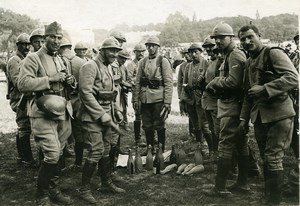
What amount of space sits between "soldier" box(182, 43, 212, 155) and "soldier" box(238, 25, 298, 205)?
2.43 metres

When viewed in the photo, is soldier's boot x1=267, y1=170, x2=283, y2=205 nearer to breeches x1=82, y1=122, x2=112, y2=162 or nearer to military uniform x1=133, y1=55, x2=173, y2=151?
breeches x1=82, y1=122, x2=112, y2=162

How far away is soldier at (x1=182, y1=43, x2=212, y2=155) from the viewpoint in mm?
7133

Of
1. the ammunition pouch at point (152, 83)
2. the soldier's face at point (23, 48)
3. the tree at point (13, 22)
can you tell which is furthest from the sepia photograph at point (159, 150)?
the tree at point (13, 22)

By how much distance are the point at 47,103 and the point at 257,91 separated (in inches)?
109

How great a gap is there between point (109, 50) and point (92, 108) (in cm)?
93

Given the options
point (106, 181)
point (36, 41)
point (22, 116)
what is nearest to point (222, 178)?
point (106, 181)

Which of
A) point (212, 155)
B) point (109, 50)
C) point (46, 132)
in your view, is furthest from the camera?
point (212, 155)

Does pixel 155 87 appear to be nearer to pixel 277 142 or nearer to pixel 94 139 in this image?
pixel 94 139

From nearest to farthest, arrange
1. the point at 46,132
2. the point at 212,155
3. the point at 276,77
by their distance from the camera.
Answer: the point at 276,77, the point at 46,132, the point at 212,155

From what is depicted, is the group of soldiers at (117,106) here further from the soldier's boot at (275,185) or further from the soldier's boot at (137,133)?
the soldier's boot at (137,133)

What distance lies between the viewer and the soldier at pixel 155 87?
714cm

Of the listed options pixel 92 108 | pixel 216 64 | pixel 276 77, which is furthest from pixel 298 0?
pixel 92 108

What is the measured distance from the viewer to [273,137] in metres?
4.25

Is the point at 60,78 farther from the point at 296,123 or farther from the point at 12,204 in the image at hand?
the point at 296,123
